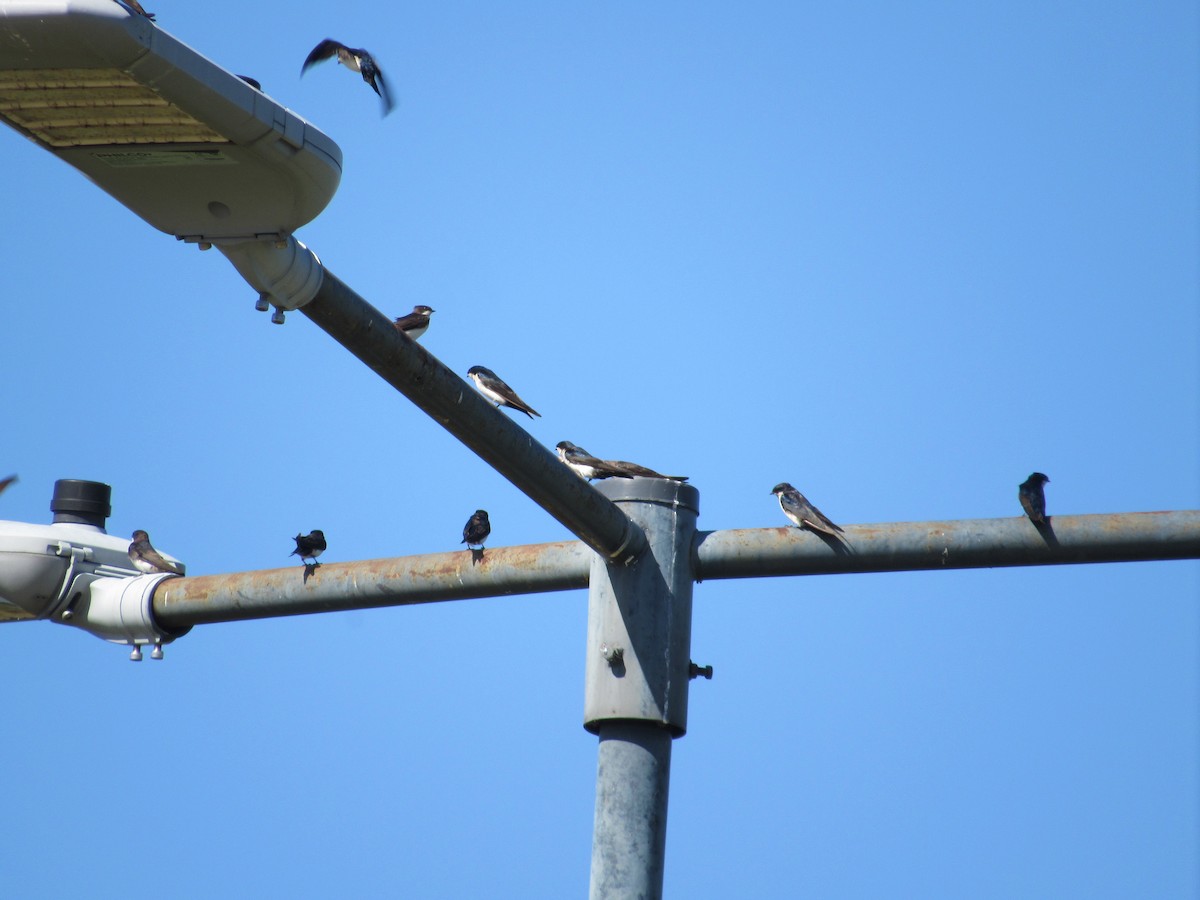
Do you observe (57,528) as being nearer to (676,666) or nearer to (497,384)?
(676,666)

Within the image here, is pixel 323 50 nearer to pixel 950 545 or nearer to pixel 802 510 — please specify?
pixel 802 510

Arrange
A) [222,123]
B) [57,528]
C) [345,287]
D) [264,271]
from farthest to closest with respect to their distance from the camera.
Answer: [57,528] < [345,287] < [264,271] < [222,123]

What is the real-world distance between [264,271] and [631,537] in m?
1.46

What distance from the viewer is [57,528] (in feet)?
21.9

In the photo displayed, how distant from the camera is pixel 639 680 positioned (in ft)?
16.8

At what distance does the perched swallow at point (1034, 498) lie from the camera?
5.35 m

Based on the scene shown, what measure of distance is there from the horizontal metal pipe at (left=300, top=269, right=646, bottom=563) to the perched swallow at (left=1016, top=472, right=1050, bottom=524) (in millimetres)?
1261

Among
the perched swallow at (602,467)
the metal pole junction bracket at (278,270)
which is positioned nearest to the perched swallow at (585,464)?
the perched swallow at (602,467)

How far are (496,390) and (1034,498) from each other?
6497 mm

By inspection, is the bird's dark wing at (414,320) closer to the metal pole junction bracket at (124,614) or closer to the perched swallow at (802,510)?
the perched swallow at (802,510)

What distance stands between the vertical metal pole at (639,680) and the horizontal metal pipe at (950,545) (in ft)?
0.46

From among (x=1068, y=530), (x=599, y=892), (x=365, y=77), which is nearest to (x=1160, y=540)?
(x=1068, y=530)

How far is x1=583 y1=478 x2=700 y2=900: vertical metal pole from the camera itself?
481 cm

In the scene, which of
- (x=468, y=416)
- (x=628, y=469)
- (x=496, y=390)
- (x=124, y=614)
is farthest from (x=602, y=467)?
(x=468, y=416)
